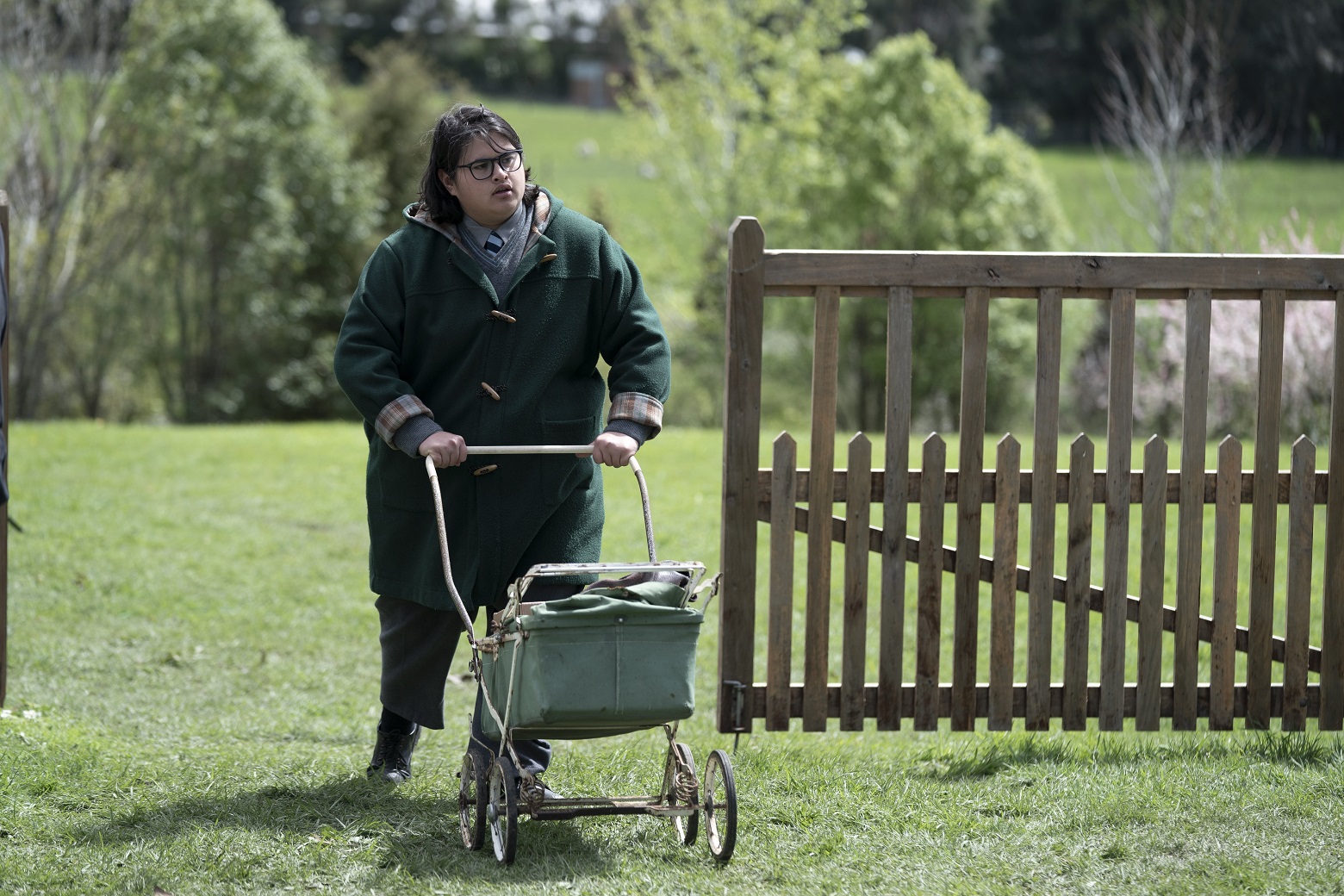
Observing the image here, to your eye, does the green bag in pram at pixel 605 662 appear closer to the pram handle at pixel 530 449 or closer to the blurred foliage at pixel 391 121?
the pram handle at pixel 530 449

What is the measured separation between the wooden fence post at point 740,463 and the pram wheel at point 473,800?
109 cm

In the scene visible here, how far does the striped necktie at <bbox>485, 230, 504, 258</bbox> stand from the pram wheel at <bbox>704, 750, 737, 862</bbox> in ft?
5.13

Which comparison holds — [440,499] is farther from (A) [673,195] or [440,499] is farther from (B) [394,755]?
(A) [673,195]

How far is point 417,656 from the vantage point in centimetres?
414

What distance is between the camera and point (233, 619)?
7227 mm

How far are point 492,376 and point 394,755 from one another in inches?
51.2

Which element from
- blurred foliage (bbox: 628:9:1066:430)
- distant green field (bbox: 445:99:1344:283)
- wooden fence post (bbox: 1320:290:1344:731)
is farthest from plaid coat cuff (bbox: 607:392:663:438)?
blurred foliage (bbox: 628:9:1066:430)

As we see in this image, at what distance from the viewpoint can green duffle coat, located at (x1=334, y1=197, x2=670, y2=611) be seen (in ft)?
12.8

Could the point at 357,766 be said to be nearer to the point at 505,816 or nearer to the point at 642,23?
the point at 505,816

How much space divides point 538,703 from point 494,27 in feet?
205

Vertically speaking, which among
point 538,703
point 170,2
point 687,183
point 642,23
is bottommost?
point 538,703

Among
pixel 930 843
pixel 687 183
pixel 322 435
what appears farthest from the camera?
pixel 687 183

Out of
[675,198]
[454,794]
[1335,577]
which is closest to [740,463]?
[454,794]

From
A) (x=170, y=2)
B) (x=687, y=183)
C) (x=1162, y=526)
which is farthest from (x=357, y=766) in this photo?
(x=687, y=183)
